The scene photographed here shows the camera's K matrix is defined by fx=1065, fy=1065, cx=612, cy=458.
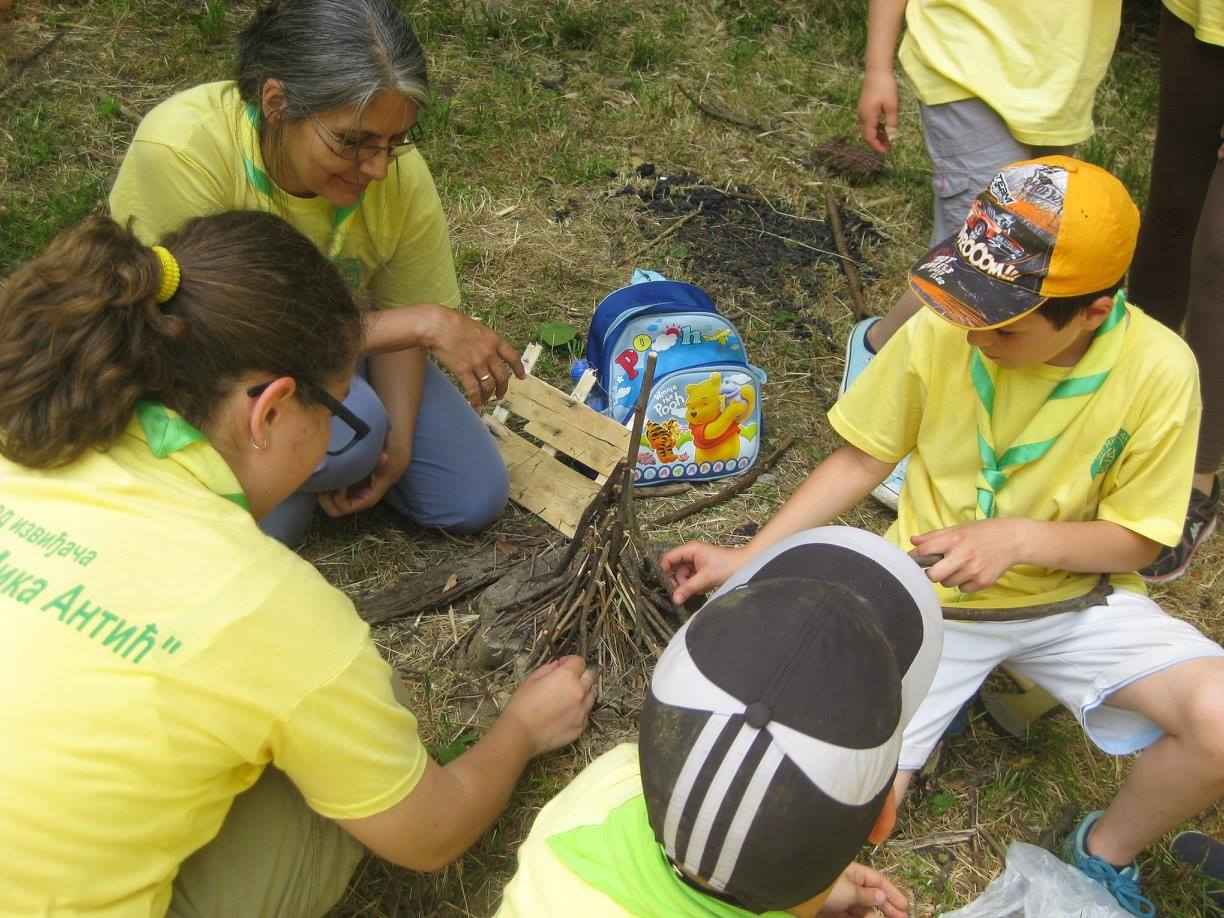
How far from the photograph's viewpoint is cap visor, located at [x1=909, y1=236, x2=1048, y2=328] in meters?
1.88

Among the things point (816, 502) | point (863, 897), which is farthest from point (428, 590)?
point (863, 897)

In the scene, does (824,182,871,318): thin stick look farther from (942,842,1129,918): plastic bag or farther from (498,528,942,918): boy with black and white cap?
(498,528,942,918): boy with black and white cap

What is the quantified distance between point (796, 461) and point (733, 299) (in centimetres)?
81

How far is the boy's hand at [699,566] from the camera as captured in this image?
225 centimetres

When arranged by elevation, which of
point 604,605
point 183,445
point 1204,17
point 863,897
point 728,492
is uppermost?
point 1204,17

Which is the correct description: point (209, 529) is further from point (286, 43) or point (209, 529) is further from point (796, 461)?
point (796, 461)

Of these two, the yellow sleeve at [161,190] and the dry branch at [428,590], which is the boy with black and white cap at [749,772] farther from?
the yellow sleeve at [161,190]

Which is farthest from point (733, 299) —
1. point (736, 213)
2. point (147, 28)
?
point (147, 28)

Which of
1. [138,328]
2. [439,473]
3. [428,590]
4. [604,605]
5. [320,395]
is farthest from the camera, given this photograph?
[439,473]

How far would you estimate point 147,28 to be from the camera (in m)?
4.73

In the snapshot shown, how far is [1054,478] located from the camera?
213cm

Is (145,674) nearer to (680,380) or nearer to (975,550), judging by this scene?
(975,550)

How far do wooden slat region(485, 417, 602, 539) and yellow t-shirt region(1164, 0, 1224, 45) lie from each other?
1.92 metres

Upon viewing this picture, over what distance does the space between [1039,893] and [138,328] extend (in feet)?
6.39
